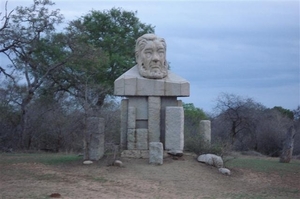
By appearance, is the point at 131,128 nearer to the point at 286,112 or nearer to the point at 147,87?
the point at 147,87

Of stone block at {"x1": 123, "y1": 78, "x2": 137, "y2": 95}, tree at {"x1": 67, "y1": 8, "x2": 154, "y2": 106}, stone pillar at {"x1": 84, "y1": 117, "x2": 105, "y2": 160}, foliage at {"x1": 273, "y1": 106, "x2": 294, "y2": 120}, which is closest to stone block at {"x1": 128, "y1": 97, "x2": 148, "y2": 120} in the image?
stone block at {"x1": 123, "y1": 78, "x2": 137, "y2": 95}

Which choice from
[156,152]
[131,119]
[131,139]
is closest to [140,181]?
[156,152]

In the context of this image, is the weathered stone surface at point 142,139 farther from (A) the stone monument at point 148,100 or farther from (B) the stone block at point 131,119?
(B) the stone block at point 131,119

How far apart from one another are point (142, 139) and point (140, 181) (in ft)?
9.07

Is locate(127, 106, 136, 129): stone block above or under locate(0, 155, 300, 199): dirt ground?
above

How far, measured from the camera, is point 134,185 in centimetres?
1399

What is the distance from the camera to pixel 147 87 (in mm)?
17406

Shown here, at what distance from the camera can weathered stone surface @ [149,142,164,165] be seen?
52.9ft

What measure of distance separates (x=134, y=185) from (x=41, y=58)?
16.2 m

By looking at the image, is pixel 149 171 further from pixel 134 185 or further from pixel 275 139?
pixel 275 139

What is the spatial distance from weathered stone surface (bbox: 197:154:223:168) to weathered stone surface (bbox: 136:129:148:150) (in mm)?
1774

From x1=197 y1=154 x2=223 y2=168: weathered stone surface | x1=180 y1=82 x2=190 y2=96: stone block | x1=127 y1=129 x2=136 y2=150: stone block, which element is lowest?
x1=197 y1=154 x2=223 y2=168: weathered stone surface

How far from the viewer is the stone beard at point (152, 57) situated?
688 inches

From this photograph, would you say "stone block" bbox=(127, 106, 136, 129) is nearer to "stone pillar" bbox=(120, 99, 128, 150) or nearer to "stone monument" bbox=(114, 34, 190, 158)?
"stone monument" bbox=(114, 34, 190, 158)
